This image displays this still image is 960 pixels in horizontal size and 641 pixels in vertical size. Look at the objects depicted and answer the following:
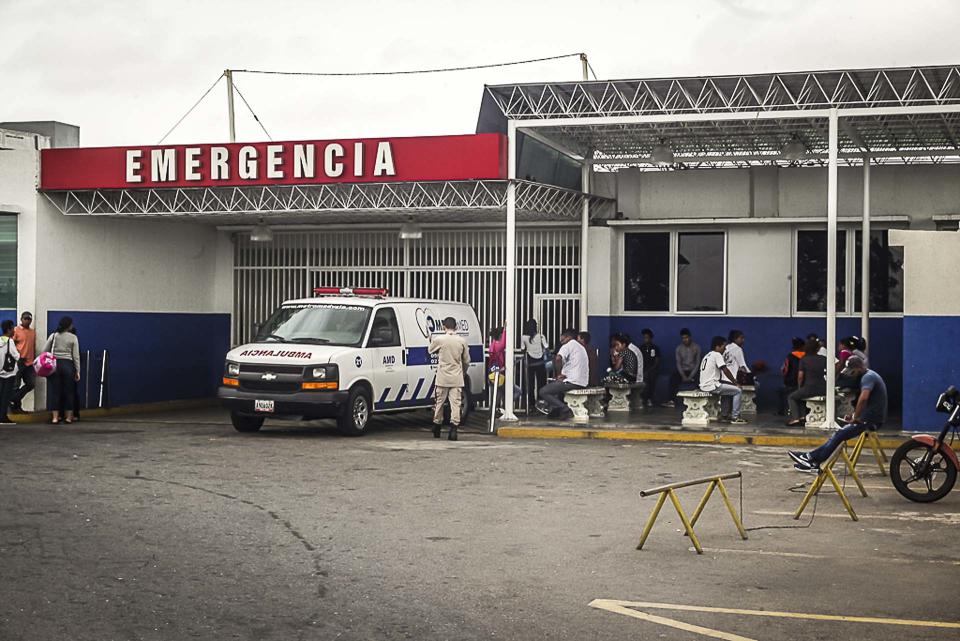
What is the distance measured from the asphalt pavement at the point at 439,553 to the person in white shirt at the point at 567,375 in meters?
4.39

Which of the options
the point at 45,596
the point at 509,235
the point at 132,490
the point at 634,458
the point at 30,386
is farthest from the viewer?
the point at 30,386

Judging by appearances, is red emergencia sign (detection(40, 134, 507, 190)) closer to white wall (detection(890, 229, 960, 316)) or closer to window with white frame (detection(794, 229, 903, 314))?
white wall (detection(890, 229, 960, 316))

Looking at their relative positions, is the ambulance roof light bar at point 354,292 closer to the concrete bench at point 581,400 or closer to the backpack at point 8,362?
the concrete bench at point 581,400

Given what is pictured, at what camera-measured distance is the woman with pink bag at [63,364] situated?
776 inches

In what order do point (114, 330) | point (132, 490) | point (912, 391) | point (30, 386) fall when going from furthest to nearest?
point (114, 330) < point (30, 386) < point (912, 391) < point (132, 490)

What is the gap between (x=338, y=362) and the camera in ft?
57.8

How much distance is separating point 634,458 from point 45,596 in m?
9.31

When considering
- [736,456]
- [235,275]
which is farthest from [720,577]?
[235,275]

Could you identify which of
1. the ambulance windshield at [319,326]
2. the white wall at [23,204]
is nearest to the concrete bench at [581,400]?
the ambulance windshield at [319,326]

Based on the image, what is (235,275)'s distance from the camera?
2578 centimetres

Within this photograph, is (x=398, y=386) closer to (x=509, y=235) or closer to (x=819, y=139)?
(x=509, y=235)

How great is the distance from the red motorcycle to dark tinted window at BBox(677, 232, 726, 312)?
10.9 m

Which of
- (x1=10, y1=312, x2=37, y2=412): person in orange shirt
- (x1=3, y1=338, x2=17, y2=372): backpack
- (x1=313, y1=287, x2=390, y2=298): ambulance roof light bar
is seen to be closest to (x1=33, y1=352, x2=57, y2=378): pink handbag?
(x1=3, y1=338, x2=17, y2=372): backpack

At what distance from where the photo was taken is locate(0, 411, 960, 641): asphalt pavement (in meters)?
7.15
